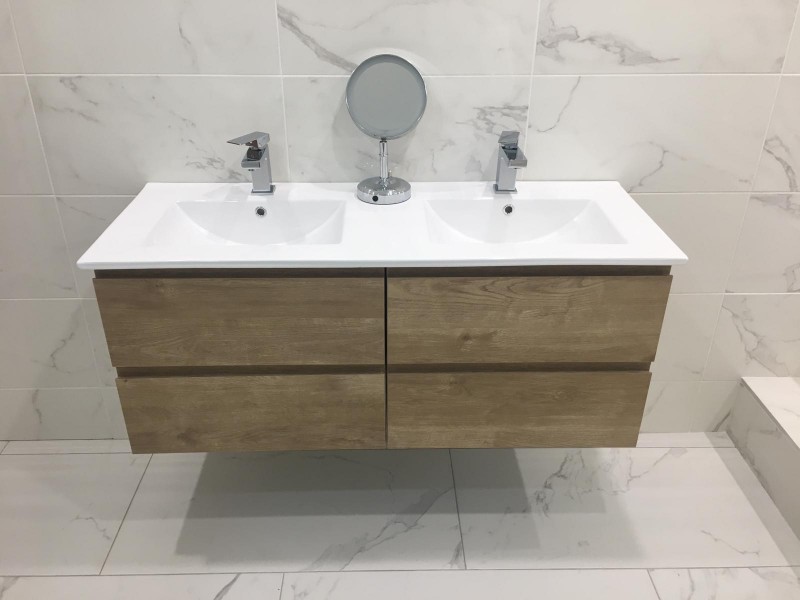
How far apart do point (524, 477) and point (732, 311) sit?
2.50 feet

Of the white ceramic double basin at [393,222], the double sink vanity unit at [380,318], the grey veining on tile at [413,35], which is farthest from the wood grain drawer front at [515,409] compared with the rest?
the grey veining on tile at [413,35]

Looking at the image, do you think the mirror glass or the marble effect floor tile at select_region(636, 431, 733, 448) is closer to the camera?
the mirror glass

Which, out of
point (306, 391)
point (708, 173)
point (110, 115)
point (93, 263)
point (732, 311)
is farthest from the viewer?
point (732, 311)

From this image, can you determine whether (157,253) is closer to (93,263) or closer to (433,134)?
(93,263)

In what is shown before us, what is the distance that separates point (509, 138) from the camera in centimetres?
155

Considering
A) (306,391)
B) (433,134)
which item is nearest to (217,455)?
(306,391)

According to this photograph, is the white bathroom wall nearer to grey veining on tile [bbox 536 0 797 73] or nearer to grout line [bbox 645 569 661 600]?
grey veining on tile [bbox 536 0 797 73]

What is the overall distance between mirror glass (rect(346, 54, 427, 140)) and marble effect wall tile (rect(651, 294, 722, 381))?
923mm

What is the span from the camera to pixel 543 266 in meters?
1.37

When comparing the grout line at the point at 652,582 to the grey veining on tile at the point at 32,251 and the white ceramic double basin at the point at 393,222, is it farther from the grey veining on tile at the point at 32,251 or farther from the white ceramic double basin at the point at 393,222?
the grey veining on tile at the point at 32,251

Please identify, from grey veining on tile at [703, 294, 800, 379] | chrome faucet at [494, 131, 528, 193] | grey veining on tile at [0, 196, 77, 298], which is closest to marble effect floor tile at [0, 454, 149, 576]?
grey veining on tile at [0, 196, 77, 298]

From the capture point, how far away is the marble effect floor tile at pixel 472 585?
5.27ft

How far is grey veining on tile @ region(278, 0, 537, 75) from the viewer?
152 centimetres

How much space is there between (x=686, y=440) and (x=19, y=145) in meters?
2.05
